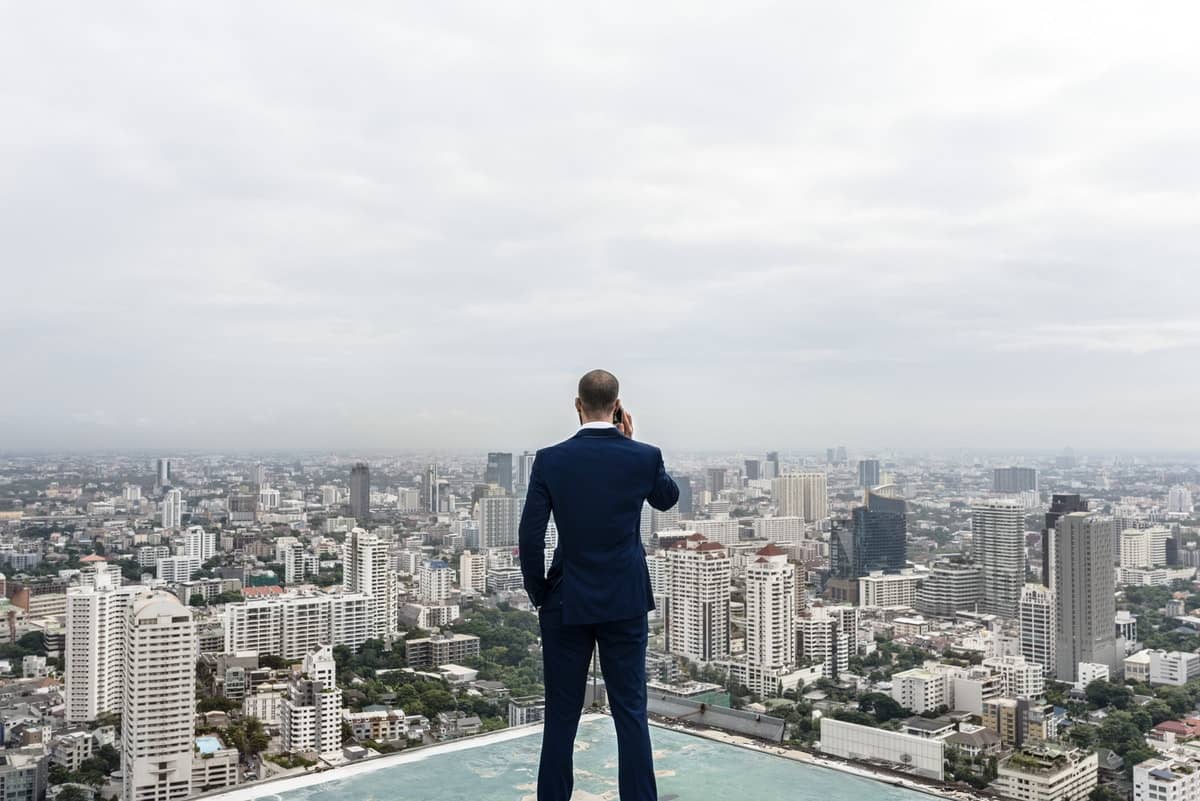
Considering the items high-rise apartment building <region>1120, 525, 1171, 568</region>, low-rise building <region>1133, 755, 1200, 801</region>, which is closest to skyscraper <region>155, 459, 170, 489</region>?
low-rise building <region>1133, 755, 1200, 801</region>

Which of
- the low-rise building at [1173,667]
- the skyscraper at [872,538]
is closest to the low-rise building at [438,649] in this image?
the low-rise building at [1173,667]

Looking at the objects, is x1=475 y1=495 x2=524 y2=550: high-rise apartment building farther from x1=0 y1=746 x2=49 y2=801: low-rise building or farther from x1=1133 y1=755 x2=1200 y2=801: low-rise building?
x1=1133 y1=755 x2=1200 y2=801: low-rise building

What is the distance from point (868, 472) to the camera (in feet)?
44.0

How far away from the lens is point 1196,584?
9.08m

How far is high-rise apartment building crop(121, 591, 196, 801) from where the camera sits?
4.01 m

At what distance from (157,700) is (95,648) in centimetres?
141

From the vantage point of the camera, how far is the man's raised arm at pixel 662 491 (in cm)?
150

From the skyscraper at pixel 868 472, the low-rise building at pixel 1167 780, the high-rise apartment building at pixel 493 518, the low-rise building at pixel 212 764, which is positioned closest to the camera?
the low-rise building at pixel 212 764

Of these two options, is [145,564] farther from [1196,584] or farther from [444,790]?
[1196,584]

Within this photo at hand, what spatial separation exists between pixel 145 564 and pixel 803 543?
831 cm

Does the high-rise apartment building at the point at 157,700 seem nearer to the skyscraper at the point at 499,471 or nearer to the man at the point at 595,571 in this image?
the skyscraper at the point at 499,471

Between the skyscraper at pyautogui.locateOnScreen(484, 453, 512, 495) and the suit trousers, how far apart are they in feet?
14.8

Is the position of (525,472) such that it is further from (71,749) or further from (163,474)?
(163,474)

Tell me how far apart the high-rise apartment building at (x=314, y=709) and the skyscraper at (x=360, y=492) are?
2.52 metres
